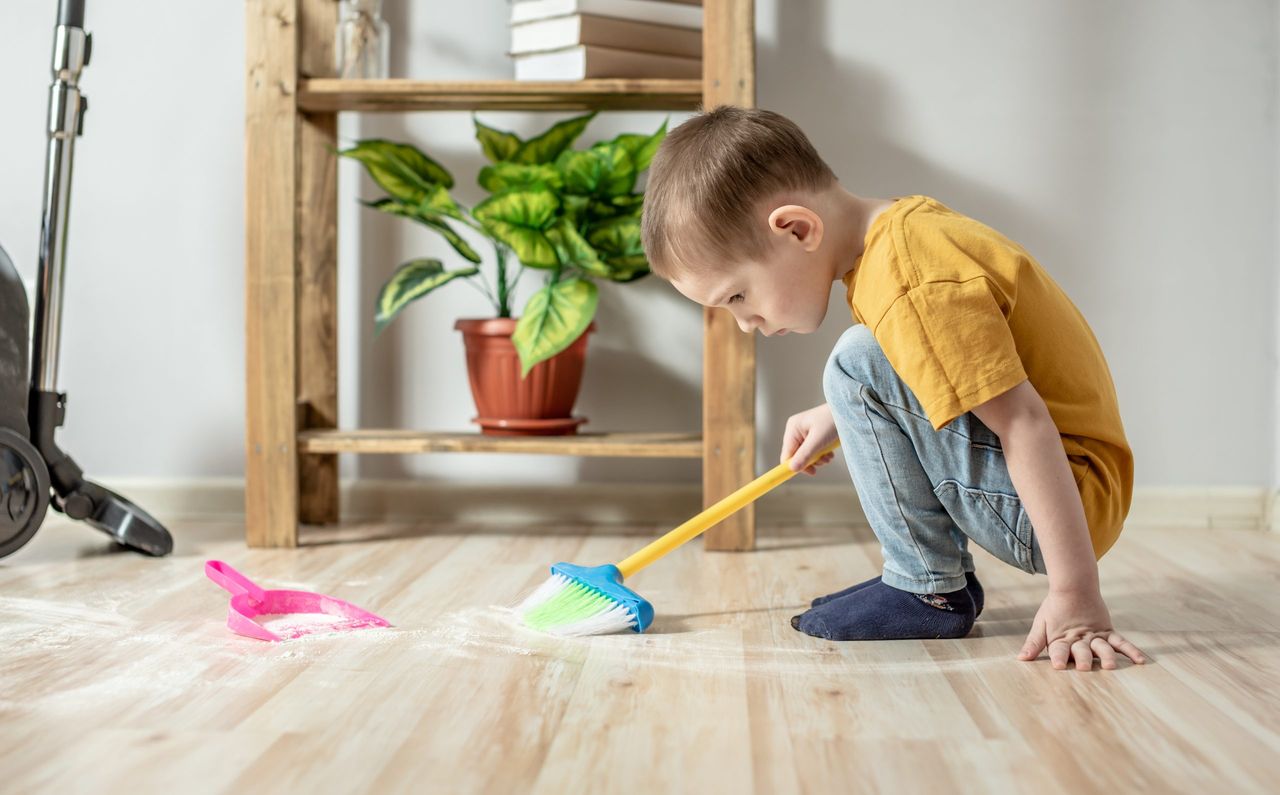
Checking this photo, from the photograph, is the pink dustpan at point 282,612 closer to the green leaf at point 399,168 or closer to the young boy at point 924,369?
the young boy at point 924,369

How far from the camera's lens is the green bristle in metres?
1.15

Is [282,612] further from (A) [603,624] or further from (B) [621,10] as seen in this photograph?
(B) [621,10]

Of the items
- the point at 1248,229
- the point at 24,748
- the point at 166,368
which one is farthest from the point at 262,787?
the point at 1248,229

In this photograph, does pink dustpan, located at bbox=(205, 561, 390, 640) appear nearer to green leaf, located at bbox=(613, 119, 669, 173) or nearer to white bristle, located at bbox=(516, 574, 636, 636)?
white bristle, located at bbox=(516, 574, 636, 636)

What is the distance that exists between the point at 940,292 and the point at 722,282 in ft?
0.70

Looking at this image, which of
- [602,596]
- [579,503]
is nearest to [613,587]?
[602,596]

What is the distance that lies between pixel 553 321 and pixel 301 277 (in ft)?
1.29

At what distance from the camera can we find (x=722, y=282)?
108 cm

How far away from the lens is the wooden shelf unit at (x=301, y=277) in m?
1.58

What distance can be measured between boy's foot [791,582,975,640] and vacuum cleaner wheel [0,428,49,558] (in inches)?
38.3

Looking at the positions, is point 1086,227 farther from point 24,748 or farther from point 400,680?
point 24,748

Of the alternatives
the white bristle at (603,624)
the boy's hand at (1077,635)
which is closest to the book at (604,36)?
A: the white bristle at (603,624)

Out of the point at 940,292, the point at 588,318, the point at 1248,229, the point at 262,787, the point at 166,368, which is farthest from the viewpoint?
the point at 166,368

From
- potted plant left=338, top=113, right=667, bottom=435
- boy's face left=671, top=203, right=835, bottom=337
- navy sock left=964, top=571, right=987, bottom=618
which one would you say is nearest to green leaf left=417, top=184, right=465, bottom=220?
potted plant left=338, top=113, right=667, bottom=435
